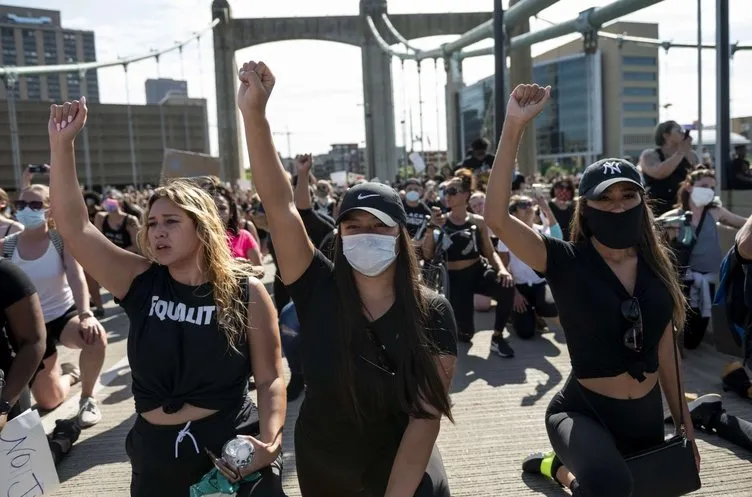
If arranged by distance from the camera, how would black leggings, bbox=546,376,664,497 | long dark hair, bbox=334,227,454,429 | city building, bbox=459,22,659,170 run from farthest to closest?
city building, bbox=459,22,659,170, black leggings, bbox=546,376,664,497, long dark hair, bbox=334,227,454,429

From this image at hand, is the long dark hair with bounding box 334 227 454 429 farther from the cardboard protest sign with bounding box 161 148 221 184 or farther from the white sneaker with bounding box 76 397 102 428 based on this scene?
the cardboard protest sign with bounding box 161 148 221 184

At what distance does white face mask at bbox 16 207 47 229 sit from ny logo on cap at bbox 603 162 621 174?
4.19 meters

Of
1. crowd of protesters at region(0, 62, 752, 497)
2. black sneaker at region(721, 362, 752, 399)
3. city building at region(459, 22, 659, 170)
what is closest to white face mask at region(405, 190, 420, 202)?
black sneaker at region(721, 362, 752, 399)

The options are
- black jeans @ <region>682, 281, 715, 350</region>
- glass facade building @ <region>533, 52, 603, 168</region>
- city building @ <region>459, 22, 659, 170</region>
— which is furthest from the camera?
glass facade building @ <region>533, 52, 603, 168</region>

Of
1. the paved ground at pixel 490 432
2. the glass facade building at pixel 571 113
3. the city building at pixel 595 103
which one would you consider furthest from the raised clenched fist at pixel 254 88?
the glass facade building at pixel 571 113

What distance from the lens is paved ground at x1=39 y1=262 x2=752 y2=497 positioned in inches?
151

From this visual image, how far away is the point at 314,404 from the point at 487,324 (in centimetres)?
603

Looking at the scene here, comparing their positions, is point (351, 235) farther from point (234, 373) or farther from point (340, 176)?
point (340, 176)

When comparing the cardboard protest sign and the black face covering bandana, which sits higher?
the cardboard protest sign

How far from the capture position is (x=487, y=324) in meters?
8.42

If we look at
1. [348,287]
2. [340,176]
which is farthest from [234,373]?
[340,176]

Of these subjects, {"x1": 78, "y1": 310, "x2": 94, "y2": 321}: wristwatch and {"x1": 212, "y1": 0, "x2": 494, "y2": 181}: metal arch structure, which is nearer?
{"x1": 78, "y1": 310, "x2": 94, "y2": 321}: wristwatch

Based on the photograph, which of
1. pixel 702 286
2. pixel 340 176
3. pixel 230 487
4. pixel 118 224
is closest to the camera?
pixel 230 487

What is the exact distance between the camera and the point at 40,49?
125m
